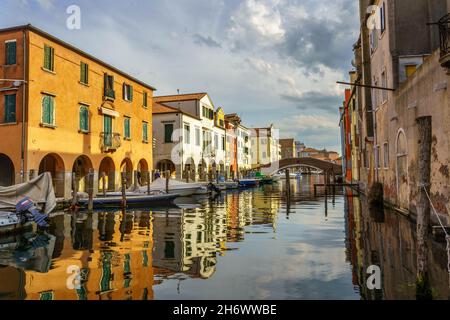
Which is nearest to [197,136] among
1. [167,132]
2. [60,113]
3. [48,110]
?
[167,132]

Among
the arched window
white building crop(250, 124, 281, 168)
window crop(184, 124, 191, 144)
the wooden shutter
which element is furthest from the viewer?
white building crop(250, 124, 281, 168)

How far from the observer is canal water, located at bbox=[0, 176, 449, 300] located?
6863 mm

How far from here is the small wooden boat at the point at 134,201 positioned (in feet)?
72.2

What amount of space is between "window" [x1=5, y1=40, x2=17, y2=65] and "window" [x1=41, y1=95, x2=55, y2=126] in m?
2.37

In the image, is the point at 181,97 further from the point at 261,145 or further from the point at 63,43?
the point at 261,145

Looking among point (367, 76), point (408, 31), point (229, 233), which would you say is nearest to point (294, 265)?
point (229, 233)

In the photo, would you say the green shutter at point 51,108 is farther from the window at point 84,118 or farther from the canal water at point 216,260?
the canal water at point 216,260

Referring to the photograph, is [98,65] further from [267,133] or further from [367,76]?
[267,133]

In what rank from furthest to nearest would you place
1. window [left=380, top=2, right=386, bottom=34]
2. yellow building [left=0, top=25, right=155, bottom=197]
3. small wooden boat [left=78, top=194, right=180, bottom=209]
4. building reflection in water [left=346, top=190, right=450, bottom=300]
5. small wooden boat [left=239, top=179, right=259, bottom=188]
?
small wooden boat [left=239, top=179, right=259, bottom=188], small wooden boat [left=78, top=194, right=180, bottom=209], yellow building [left=0, top=25, right=155, bottom=197], window [left=380, top=2, right=386, bottom=34], building reflection in water [left=346, top=190, right=450, bottom=300]

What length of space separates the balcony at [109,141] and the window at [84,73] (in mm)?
3692

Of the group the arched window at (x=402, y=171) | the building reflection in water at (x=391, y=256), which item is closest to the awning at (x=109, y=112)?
the building reflection in water at (x=391, y=256)

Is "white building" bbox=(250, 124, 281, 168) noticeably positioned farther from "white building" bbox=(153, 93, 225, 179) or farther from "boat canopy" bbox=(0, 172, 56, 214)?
"boat canopy" bbox=(0, 172, 56, 214)

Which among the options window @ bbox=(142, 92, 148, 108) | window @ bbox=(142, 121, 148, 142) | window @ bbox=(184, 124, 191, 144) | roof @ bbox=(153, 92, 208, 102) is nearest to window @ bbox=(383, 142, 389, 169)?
window @ bbox=(142, 121, 148, 142)

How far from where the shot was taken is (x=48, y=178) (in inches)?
614
